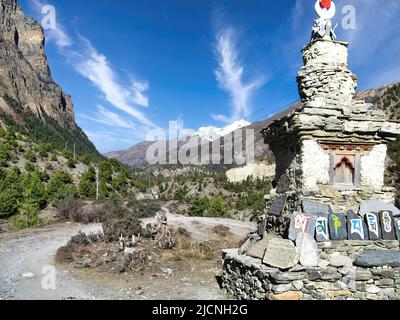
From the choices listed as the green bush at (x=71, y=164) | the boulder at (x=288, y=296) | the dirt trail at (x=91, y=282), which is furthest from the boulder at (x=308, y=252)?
the green bush at (x=71, y=164)

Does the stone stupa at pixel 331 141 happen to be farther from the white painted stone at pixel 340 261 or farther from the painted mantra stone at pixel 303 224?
the white painted stone at pixel 340 261

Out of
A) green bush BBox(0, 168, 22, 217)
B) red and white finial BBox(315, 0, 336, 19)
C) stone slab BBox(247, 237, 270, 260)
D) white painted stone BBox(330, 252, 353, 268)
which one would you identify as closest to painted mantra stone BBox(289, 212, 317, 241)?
white painted stone BBox(330, 252, 353, 268)

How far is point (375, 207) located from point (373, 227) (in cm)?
46

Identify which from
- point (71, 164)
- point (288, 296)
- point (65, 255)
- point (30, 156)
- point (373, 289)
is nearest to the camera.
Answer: point (288, 296)

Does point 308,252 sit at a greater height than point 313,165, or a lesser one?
lesser

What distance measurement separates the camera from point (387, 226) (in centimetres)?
766

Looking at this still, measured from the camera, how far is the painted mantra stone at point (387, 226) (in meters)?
7.64

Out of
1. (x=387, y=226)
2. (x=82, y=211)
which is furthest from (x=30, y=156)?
(x=387, y=226)

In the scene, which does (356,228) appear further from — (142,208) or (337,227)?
(142,208)

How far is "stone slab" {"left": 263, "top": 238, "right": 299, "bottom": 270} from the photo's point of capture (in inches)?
267

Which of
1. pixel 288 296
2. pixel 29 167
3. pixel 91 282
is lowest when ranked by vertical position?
pixel 91 282

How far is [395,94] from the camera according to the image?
195 ft
